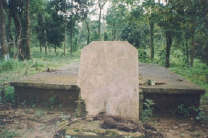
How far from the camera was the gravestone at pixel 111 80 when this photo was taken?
7.35 feet

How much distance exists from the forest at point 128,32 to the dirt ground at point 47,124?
70cm

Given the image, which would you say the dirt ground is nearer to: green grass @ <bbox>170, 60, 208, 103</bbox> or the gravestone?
the gravestone

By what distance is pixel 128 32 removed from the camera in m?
13.8

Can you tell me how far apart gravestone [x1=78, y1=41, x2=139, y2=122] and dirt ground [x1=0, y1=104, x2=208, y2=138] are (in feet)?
2.29

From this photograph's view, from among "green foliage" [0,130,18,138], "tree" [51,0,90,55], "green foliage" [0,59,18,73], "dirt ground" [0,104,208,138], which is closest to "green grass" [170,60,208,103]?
"dirt ground" [0,104,208,138]

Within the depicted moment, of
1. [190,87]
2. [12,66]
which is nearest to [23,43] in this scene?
[12,66]

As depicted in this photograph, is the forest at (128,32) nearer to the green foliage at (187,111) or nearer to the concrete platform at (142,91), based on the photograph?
the concrete platform at (142,91)

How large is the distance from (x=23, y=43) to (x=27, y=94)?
29.9 feet

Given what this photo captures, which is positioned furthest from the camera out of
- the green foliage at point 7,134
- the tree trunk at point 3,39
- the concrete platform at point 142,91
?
the tree trunk at point 3,39

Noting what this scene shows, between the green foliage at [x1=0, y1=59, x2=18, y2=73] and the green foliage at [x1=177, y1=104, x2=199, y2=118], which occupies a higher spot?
the green foliage at [x1=0, y1=59, x2=18, y2=73]

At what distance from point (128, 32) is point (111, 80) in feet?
39.2

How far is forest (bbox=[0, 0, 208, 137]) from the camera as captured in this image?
3916mm

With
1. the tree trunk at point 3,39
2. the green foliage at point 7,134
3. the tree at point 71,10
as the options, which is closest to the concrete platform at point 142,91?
the green foliage at point 7,134

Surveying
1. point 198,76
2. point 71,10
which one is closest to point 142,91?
point 198,76
